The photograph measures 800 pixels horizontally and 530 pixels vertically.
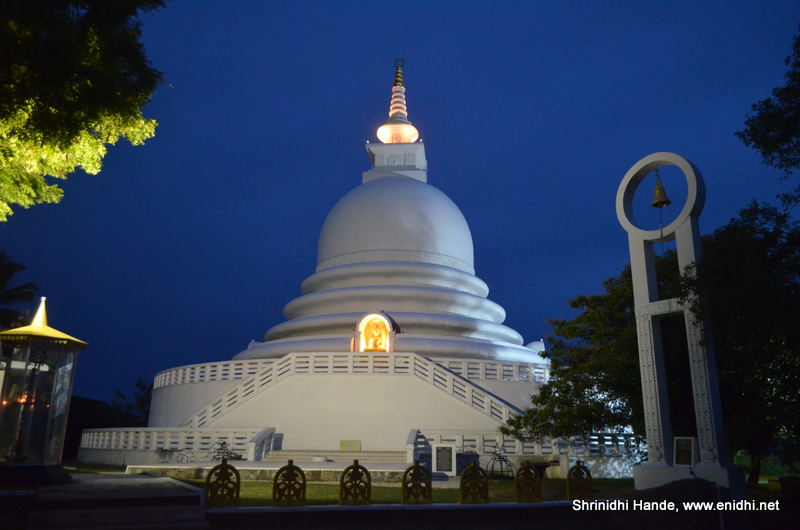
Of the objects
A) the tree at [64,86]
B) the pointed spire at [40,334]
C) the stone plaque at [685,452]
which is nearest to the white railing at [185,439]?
the pointed spire at [40,334]

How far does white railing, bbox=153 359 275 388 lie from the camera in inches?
805

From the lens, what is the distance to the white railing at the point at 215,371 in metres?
20.4

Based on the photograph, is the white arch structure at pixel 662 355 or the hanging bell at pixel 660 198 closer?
the white arch structure at pixel 662 355

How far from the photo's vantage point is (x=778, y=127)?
392 inches

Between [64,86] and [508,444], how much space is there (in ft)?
41.8

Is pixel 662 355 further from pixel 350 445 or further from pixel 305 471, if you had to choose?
pixel 350 445

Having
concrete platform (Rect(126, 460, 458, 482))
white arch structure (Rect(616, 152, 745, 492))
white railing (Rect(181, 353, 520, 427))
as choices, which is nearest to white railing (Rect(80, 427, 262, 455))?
white railing (Rect(181, 353, 520, 427))

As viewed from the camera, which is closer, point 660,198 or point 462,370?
point 660,198

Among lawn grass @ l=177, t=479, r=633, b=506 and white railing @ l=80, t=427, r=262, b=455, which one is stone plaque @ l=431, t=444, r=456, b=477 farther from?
white railing @ l=80, t=427, r=262, b=455

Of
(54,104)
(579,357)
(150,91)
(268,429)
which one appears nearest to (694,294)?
(579,357)

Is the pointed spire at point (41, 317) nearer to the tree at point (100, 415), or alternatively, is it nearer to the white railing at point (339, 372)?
the white railing at point (339, 372)

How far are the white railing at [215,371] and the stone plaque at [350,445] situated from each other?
3.70 metres

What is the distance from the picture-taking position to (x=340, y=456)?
16438 mm

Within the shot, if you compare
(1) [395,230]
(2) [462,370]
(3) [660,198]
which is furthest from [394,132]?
(3) [660,198]
